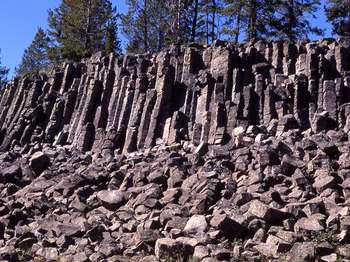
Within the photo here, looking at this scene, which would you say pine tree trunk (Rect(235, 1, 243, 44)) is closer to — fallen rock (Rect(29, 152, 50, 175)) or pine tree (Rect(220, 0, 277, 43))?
pine tree (Rect(220, 0, 277, 43))

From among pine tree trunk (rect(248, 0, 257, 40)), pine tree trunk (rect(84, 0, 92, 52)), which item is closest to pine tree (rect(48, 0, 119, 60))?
pine tree trunk (rect(84, 0, 92, 52))

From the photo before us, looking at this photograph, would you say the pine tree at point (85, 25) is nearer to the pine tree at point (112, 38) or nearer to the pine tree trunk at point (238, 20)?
the pine tree at point (112, 38)

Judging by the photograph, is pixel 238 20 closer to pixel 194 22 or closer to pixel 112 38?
pixel 194 22

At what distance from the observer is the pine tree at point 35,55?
49.9m

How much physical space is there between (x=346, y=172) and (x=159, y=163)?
21.3ft

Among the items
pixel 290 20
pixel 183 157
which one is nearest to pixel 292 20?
pixel 290 20

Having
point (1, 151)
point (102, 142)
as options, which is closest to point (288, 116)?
point (102, 142)

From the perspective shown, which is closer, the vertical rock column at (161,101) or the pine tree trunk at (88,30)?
the vertical rock column at (161,101)

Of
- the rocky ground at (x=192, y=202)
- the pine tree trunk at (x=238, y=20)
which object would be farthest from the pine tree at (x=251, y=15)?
the rocky ground at (x=192, y=202)

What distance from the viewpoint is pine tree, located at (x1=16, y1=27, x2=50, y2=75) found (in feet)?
164

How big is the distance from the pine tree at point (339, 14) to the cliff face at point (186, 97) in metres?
9.39

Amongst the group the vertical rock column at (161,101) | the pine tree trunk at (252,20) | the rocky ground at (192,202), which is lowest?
the rocky ground at (192,202)

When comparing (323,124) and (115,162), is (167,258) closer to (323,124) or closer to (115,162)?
(115,162)

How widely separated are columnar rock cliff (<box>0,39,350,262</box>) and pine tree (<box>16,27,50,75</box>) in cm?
1925
